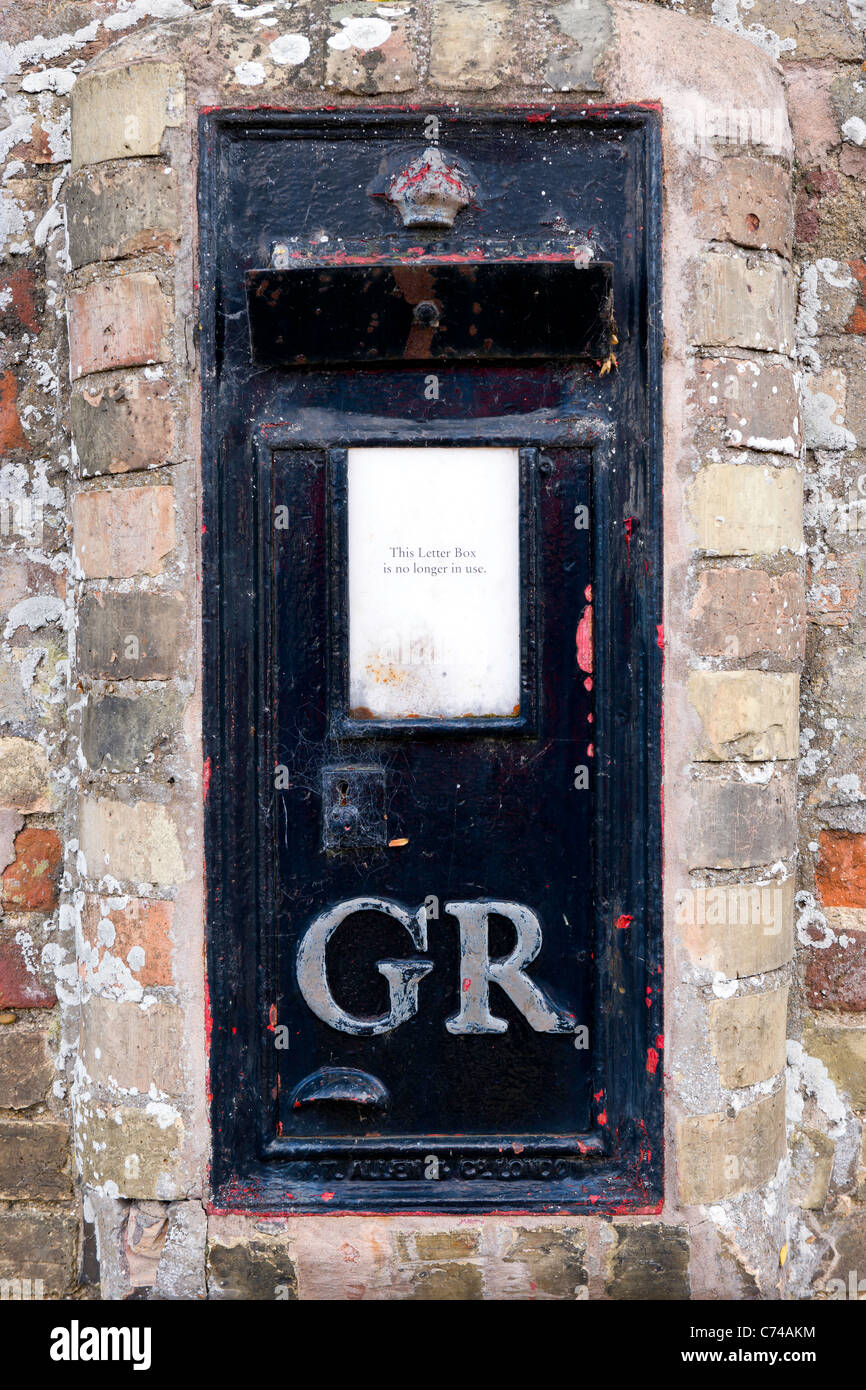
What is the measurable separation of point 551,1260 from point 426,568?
129cm

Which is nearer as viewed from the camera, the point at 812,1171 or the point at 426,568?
the point at 426,568

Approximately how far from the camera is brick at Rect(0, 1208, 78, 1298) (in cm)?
206

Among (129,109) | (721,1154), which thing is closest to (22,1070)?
(721,1154)

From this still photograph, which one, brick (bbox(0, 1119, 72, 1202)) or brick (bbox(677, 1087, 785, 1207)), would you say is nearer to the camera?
brick (bbox(677, 1087, 785, 1207))

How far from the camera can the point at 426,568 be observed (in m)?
1.86

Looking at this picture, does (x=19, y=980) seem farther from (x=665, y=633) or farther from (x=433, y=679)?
(x=665, y=633)

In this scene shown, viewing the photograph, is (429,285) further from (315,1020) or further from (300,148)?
(315,1020)

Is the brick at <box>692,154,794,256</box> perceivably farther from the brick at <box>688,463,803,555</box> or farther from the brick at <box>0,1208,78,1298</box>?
the brick at <box>0,1208,78,1298</box>

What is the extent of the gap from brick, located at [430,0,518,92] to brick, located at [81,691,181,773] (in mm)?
1233

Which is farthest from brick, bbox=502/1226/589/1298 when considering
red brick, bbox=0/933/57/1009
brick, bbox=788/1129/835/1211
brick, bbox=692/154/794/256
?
brick, bbox=692/154/794/256

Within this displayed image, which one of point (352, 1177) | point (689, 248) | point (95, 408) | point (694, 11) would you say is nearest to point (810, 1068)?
point (352, 1177)

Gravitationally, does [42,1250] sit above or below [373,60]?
below

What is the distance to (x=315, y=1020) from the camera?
1886mm

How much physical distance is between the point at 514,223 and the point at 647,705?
911 mm
